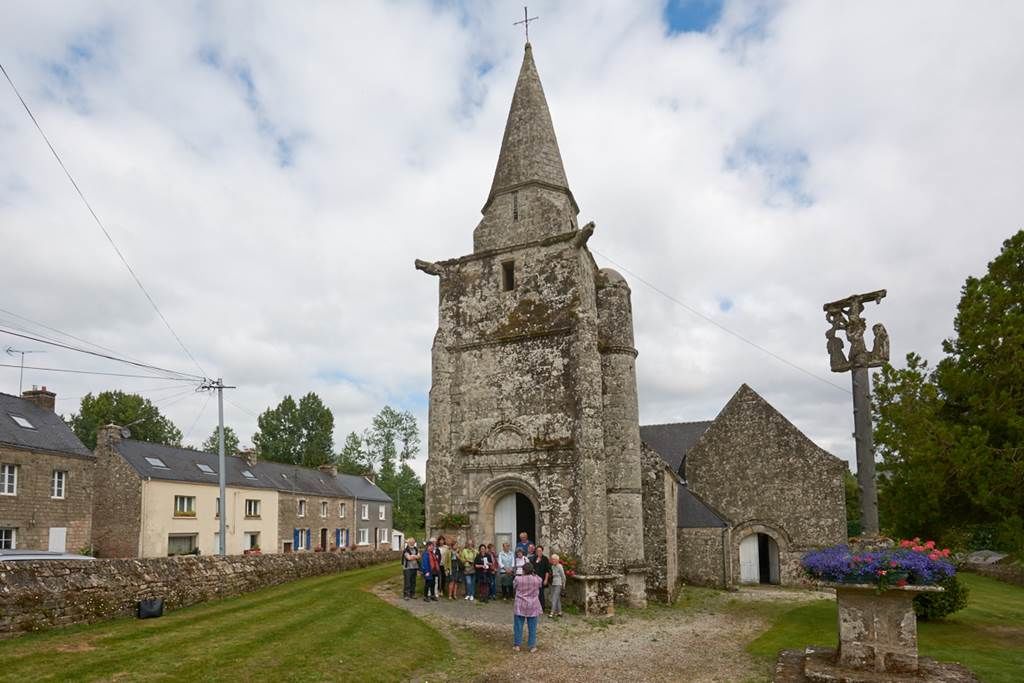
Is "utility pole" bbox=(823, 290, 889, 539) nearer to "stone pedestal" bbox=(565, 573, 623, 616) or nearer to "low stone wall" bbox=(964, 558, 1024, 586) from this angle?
"stone pedestal" bbox=(565, 573, 623, 616)

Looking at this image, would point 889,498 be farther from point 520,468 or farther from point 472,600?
point 472,600

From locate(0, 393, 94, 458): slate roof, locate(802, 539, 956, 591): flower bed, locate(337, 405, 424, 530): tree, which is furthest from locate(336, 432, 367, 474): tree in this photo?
locate(802, 539, 956, 591): flower bed

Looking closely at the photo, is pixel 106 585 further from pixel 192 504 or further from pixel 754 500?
pixel 192 504

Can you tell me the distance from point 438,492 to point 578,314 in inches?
253

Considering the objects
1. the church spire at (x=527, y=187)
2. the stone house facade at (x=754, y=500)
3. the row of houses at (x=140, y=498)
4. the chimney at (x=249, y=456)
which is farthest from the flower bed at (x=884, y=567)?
the chimney at (x=249, y=456)

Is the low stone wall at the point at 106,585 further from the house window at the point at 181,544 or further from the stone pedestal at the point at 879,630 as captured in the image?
the house window at the point at 181,544

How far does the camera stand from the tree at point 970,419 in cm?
1216

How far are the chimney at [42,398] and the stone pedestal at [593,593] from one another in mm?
25842

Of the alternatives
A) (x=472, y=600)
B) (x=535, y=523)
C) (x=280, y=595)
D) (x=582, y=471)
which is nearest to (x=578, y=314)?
(x=582, y=471)

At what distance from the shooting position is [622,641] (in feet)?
41.8

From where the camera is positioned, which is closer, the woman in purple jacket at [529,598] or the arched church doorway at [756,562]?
the woman in purple jacket at [529,598]

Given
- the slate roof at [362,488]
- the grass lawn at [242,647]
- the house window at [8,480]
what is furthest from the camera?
the slate roof at [362,488]

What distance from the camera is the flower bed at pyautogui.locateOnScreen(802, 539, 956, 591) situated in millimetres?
8914

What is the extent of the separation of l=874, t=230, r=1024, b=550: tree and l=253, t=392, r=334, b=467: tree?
6053 cm
